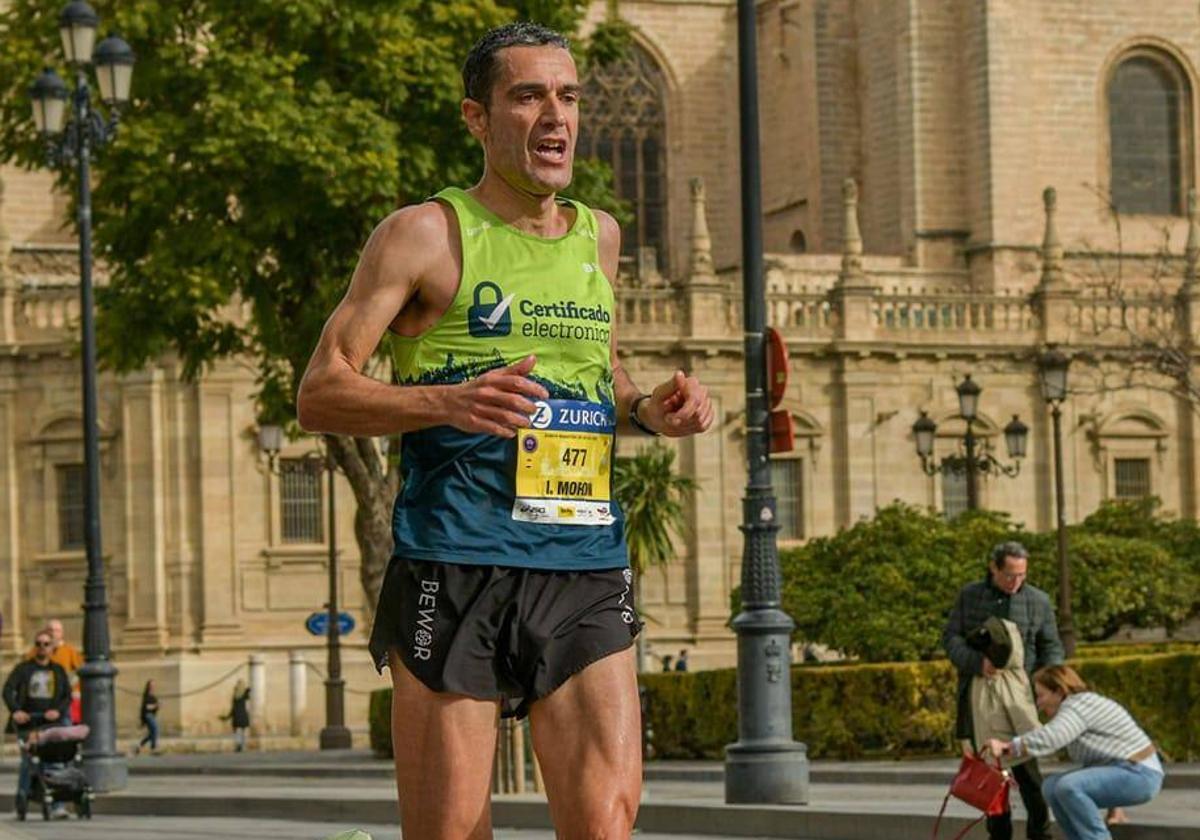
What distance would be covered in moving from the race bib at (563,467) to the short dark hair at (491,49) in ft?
2.16

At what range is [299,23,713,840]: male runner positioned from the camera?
6082 mm

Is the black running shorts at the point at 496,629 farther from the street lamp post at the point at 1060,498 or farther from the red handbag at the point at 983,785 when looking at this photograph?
the street lamp post at the point at 1060,498

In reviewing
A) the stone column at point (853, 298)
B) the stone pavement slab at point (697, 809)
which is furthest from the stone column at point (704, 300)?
the stone pavement slab at point (697, 809)

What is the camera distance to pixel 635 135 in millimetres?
61438

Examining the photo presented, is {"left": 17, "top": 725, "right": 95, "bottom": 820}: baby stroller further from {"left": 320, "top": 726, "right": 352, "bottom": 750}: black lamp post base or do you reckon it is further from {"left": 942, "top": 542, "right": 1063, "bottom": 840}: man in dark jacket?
{"left": 320, "top": 726, "right": 352, "bottom": 750}: black lamp post base

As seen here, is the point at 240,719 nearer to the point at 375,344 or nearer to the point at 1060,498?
the point at 1060,498

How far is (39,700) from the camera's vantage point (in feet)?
76.7

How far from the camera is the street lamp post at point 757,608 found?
1958 centimetres

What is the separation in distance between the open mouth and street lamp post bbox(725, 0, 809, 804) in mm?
13206

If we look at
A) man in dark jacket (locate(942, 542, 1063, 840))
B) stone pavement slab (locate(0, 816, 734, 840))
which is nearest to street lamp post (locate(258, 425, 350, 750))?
stone pavement slab (locate(0, 816, 734, 840))

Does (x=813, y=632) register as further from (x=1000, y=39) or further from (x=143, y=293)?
(x=1000, y=39)

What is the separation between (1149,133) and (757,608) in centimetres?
4185

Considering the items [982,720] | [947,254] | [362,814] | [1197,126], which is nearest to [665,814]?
[362,814]

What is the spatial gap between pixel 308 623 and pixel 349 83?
1476 cm
